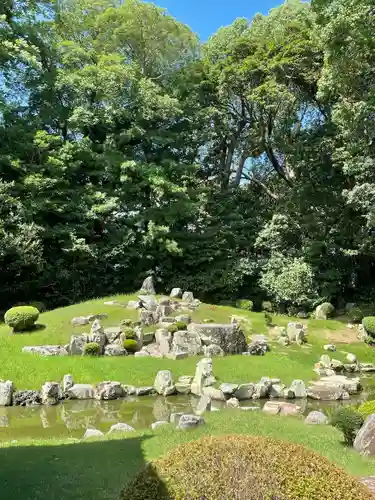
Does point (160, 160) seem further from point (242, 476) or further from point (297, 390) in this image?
point (242, 476)

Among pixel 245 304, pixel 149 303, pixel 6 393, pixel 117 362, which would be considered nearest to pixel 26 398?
pixel 6 393

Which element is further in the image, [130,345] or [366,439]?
[130,345]

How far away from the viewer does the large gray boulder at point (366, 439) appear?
8.63m

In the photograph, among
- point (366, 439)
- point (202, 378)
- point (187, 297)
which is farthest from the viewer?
point (187, 297)

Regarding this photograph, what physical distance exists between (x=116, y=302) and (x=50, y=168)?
856cm

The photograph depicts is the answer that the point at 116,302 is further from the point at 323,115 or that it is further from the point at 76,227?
the point at 323,115

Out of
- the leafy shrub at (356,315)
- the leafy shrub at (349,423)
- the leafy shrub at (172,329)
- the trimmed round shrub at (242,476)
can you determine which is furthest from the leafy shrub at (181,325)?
the trimmed round shrub at (242,476)

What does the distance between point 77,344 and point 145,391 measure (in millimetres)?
3810

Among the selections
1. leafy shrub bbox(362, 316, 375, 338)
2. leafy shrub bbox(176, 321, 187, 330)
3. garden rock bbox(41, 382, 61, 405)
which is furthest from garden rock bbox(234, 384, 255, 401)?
leafy shrub bbox(362, 316, 375, 338)

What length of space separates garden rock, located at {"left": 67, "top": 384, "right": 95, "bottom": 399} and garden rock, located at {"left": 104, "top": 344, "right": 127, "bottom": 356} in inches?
124

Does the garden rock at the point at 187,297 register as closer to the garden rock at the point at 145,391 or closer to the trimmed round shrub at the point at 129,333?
the trimmed round shrub at the point at 129,333

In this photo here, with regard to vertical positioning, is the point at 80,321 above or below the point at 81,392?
above

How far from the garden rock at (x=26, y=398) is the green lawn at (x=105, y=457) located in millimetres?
4485

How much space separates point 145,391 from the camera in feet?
48.9
